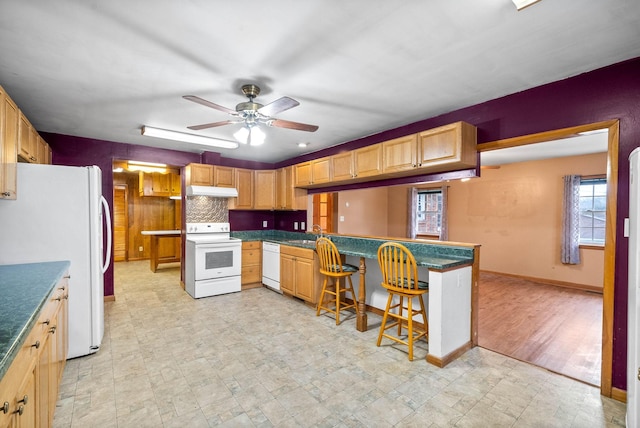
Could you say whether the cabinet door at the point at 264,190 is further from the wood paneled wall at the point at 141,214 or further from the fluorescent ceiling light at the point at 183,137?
the wood paneled wall at the point at 141,214

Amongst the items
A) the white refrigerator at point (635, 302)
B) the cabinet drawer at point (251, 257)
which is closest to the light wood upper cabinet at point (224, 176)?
the cabinet drawer at point (251, 257)

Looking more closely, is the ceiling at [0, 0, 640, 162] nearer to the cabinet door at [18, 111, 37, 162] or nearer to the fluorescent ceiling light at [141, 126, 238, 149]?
the cabinet door at [18, 111, 37, 162]

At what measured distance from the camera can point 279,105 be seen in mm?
2326

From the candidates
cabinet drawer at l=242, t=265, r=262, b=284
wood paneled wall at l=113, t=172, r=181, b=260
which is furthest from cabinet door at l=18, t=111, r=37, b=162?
wood paneled wall at l=113, t=172, r=181, b=260

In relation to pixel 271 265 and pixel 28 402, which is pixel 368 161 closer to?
pixel 271 265

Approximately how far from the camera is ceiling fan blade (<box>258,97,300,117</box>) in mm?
2205

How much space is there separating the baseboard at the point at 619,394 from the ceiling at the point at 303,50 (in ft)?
7.84

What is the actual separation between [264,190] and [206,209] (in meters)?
1.09

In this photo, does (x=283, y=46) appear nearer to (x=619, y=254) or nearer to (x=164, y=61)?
(x=164, y=61)

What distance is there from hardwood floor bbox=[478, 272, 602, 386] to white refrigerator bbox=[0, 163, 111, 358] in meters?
3.80

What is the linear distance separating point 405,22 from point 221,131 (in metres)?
2.85

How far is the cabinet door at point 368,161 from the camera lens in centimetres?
356

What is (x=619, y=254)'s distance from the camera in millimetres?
2156

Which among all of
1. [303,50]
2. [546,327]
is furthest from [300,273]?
[546,327]
